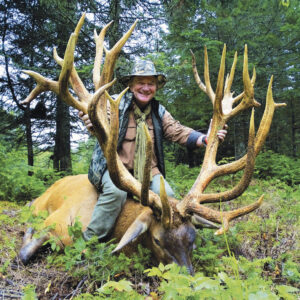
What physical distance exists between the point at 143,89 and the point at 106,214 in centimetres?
162

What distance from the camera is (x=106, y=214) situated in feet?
9.85

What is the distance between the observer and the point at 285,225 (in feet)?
11.7

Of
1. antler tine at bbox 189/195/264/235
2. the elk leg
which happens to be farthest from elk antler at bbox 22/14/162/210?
the elk leg

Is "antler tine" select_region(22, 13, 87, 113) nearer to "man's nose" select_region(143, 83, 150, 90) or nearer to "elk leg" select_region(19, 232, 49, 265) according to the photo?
"man's nose" select_region(143, 83, 150, 90)

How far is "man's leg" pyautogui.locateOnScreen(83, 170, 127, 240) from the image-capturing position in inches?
118

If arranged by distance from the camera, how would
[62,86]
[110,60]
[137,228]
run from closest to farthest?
[137,228], [62,86], [110,60]

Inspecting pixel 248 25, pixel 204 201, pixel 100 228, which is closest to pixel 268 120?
pixel 204 201

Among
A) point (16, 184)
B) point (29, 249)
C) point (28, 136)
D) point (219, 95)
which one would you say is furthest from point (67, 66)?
point (28, 136)

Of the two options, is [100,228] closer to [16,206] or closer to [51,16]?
[16,206]

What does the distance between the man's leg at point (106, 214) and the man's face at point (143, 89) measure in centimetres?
119

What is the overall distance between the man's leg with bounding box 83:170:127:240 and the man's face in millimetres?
1191

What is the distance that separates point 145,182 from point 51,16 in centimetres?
669

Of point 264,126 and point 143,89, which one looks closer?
point 264,126

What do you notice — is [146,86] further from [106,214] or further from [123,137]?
[106,214]
